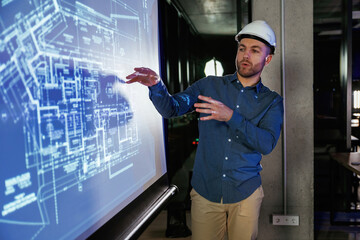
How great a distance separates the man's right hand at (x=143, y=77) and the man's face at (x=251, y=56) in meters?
0.55

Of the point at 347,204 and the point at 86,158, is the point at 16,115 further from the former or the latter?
the point at 347,204

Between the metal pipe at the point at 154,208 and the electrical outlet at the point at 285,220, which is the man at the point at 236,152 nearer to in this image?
the metal pipe at the point at 154,208

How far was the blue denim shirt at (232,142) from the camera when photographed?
1598 millimetres

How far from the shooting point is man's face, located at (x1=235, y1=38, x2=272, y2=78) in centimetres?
164

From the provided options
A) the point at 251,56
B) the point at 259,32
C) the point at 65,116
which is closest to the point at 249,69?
the point at 251,56

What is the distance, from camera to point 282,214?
2.60 m

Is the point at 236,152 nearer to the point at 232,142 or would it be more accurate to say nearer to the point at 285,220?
the point at 232,142

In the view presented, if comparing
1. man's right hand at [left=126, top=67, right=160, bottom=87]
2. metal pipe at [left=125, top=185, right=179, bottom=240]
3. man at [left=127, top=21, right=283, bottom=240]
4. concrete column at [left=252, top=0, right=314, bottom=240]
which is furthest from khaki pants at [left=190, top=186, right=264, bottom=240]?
concrete column at [left=252, top=0, right=314, bottom=240]

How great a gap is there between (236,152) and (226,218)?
1.31 feet

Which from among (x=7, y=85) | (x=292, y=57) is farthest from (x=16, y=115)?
(x=292, y=57)

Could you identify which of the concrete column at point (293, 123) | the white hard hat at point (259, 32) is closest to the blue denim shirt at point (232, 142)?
the white hard hat at point (259, 32)

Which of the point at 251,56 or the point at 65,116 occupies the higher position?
the point at 251,56

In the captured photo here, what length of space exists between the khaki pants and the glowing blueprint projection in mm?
505

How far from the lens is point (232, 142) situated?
5.36 feet
